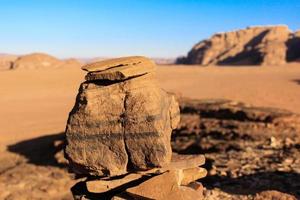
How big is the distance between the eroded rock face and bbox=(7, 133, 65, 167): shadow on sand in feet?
34.2

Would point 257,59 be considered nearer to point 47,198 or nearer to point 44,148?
point 44,148

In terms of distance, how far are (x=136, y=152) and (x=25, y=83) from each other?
46.2 metres

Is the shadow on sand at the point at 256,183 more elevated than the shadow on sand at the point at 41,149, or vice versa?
the shadow on sand at the point at 256,183

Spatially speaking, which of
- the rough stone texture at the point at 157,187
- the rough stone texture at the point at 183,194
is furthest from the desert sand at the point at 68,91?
the rough stone texture at the point at 157,187

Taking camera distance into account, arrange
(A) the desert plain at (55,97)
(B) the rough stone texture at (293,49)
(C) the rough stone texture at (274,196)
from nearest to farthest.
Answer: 1. (C) the rough stone texture at (274,196)
2. (A) the desert plain at (55,97)
3. (B) the rough stone texture at (293,49)

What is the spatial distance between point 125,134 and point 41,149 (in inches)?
580

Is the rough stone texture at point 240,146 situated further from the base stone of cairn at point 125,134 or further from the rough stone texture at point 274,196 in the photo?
the base stone of cairn at point 125,134

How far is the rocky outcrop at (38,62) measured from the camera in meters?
70.2

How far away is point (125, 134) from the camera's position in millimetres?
8180

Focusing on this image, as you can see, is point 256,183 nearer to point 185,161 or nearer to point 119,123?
point 185,161

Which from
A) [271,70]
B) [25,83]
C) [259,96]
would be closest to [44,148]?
[259,96]

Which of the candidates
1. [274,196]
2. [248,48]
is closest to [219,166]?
[274,196]

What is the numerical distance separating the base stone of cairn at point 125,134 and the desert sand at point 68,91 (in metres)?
17.2

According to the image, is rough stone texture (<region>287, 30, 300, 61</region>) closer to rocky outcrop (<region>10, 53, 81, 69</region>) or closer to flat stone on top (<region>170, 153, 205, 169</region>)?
rocky outcrop (<region>10, 53, 81, 69</region>)
